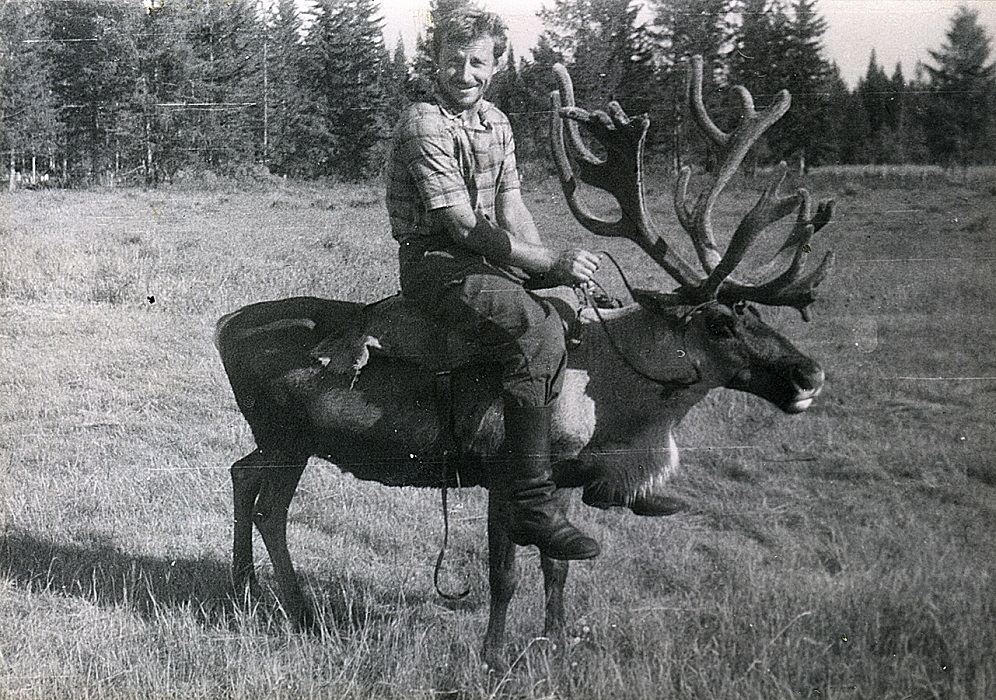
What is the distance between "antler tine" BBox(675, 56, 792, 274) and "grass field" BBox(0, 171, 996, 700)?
1.03ft

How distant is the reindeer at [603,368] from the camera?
3398 mm

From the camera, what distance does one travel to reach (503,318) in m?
3.31

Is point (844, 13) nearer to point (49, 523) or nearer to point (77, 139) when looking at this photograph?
point (77, 139)

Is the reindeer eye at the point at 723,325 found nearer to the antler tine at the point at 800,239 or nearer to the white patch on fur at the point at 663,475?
the antler tine at the point at 800,239

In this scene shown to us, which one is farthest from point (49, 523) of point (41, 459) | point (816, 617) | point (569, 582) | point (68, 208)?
point (816, 617)

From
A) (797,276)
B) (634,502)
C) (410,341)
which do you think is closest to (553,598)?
(634,502)

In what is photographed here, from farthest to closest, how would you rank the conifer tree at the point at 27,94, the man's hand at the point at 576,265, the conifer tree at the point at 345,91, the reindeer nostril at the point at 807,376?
the conifer tree at the point at 27,94 < the conifer tree at the point at 345,91 < the reindeer nostril at the point at 807,376 < the man's hand at the point at 576,265

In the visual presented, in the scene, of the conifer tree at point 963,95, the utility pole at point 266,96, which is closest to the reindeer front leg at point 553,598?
the utility pole at point 266,96

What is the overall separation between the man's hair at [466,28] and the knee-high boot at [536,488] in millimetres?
1402

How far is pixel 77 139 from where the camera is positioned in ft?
13.4

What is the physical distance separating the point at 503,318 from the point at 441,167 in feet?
1.97

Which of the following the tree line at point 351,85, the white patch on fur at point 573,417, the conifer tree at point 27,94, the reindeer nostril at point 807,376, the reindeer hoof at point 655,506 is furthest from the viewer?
the conifer tree at point 27,94

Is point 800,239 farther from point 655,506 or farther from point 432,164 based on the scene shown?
point 432,164

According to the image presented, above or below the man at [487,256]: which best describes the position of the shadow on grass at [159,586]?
below
